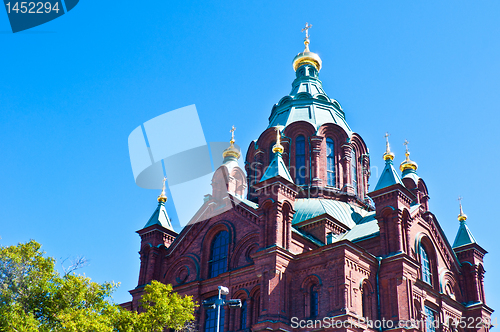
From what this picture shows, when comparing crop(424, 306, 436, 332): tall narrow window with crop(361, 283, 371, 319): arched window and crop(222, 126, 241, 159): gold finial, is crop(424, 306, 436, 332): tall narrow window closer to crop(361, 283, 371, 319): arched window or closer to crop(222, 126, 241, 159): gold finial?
crop(361, 283, 371, 319): arched window

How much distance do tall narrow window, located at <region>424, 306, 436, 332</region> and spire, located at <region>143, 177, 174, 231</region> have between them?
15600 mm

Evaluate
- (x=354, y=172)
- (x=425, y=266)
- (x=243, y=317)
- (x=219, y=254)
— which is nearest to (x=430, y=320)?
(x=425, y=266)

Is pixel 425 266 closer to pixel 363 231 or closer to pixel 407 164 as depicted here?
pixel 363 231

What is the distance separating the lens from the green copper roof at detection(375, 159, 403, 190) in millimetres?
26822

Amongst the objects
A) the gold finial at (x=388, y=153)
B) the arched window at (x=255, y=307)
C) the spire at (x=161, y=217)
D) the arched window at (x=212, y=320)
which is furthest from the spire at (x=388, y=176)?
the spire at (x=161, y=217)

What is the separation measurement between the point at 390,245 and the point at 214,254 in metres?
9.74

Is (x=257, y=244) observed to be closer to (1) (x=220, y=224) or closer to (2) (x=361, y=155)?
(1) (x=220, y=224)

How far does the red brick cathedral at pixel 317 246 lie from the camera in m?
23.7

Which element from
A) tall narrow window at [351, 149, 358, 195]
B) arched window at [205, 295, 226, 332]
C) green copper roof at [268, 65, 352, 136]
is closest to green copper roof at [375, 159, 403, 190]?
tall narrow window at [351, 149, 358, 195]

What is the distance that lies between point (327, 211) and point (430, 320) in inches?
321

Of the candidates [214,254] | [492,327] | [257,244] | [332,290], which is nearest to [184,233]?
[214,254]

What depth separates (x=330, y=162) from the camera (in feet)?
120

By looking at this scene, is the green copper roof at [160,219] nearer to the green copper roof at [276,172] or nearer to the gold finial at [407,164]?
the green copper roof at [276,172]

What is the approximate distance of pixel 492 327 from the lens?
101ft
